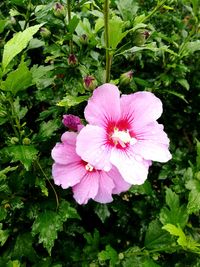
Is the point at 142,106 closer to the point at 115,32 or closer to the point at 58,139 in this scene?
the point at 115,32

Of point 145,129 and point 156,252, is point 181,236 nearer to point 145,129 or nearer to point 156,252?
point 156,252

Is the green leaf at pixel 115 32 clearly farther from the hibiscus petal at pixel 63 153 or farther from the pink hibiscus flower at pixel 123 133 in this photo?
the hibiscus petal at pixel 63 153

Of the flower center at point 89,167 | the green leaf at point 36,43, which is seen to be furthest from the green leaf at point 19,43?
the green leaf at point 36,43

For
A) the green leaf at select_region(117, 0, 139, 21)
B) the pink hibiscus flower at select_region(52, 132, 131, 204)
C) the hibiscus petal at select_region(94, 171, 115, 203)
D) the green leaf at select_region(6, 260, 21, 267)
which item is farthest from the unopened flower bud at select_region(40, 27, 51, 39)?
the green leaf at select_region(6, 260, 21, 267)

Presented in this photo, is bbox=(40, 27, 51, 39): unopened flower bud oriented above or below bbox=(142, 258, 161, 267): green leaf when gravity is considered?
above

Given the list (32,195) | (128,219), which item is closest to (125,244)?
(128,219)

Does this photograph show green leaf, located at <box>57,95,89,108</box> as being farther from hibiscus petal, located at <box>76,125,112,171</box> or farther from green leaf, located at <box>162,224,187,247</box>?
green leaf, located at <box>162,224,187,247</box>
